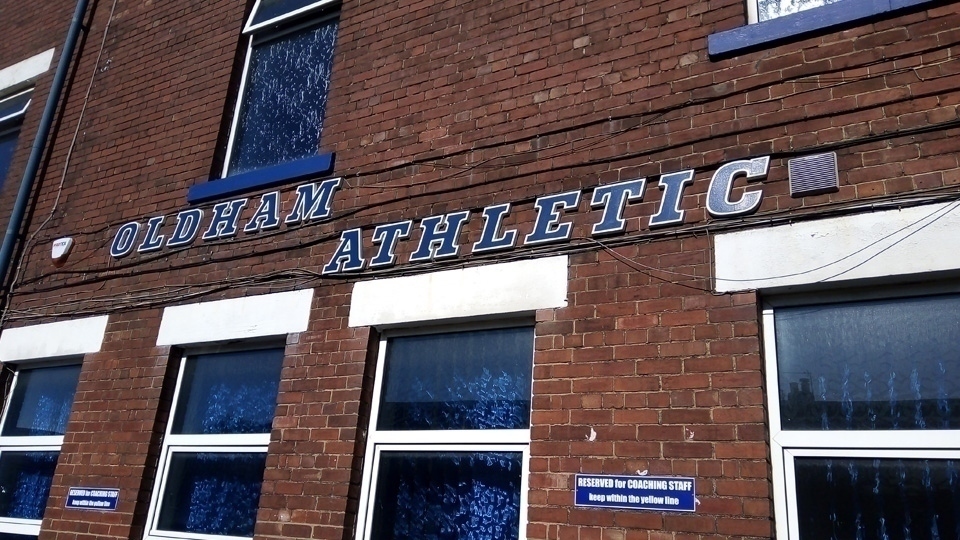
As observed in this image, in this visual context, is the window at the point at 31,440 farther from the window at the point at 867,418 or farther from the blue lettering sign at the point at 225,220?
the window at the point at 867,418

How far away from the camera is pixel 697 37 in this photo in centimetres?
458

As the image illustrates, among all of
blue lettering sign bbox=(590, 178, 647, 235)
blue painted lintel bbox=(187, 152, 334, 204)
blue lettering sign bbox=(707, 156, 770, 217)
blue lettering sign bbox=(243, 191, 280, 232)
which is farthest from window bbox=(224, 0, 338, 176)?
blue lettering sign bbox=(707, 156, 770, 217)

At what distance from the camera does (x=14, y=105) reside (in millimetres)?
8297

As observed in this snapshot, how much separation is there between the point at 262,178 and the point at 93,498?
8.16 ft

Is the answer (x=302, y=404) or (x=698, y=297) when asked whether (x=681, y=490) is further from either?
(x=302, y=404)

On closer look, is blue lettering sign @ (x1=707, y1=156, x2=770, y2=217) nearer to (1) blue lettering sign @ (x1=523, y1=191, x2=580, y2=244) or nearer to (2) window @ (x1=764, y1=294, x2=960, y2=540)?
(2) window @ (x1=764, y1=294, x2=960, y2=540)

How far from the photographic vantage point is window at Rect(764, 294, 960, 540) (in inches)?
133

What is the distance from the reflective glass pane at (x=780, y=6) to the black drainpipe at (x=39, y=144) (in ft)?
20.6

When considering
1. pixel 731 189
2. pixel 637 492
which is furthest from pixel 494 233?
pixel 637 492

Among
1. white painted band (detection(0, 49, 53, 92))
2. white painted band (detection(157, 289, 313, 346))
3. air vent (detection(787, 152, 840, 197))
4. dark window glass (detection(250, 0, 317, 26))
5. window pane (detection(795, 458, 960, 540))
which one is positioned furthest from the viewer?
white painted band (detection(0, 49, 53, 92))

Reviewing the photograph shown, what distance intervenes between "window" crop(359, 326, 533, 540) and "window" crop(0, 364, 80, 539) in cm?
291

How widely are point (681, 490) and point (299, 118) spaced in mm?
4135

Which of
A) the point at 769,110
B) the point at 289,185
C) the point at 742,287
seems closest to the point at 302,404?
the point at 289,185

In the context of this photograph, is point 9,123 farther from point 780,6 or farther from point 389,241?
point 780,6
